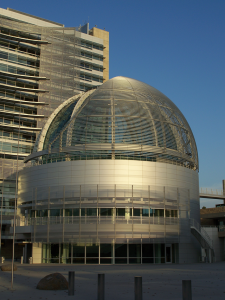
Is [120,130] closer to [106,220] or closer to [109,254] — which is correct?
[106,220]

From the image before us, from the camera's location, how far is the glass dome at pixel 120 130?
42.9m

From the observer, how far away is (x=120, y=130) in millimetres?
43281

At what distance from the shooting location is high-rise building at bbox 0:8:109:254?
72.2 m

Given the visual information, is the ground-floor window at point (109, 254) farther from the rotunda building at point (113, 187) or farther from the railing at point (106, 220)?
the railing at point (106, 220)

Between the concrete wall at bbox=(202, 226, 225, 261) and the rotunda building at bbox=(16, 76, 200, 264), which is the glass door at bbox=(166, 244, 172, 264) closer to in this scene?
the rotunda building at bbox=(16, 76, 200, 264)

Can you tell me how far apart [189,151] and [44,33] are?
147ft

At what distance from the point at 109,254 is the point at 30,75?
1920 inches

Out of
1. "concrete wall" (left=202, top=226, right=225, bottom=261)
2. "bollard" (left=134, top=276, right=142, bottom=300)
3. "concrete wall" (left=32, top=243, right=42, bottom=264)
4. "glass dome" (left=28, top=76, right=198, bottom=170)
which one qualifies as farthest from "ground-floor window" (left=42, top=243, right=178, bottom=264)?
"bollard" (left=134, top=276, right=142, bottom=300)

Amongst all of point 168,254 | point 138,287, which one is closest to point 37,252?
point 168,254

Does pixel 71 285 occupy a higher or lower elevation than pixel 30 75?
lower

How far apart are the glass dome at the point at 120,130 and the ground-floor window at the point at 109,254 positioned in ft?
30.5

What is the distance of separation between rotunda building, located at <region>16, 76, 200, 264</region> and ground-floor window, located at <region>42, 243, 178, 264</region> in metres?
0.10

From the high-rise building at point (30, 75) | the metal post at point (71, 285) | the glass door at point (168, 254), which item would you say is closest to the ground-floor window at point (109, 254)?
the glass door at point (168, 254)

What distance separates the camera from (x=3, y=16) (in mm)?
81062
